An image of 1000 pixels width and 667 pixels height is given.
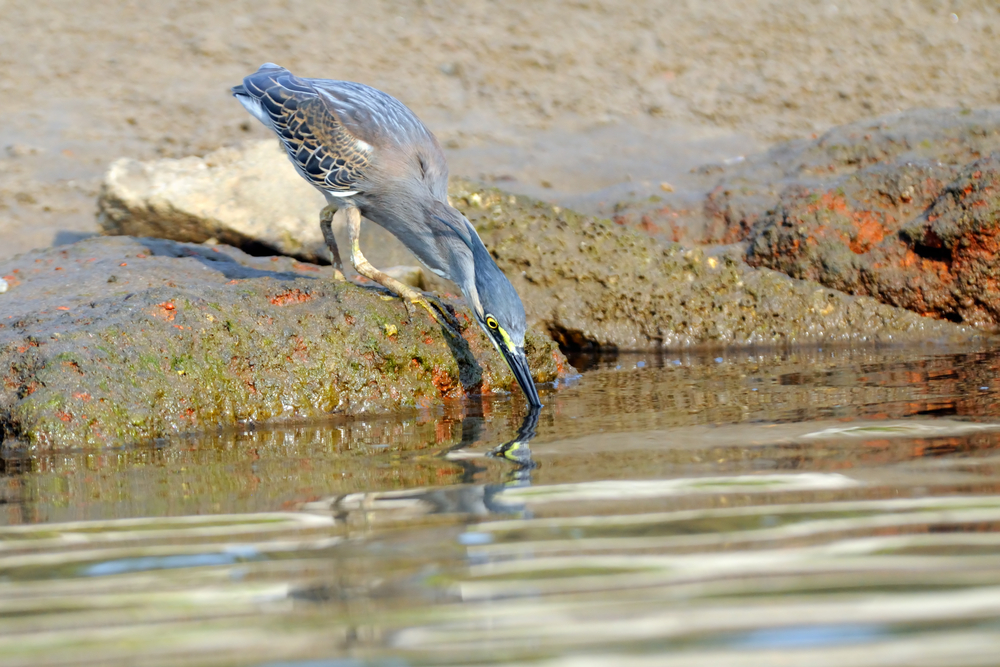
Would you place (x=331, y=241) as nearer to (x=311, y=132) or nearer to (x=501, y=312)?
(x=311, y=132)

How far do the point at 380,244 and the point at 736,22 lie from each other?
295 inches

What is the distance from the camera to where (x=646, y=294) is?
6.11m

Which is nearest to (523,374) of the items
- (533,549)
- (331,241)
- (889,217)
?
(331,241)

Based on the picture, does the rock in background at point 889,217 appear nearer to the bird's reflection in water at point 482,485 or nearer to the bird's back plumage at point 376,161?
the bird's back plumage at point 376,161

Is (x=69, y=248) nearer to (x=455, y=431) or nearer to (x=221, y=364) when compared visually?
(x=221, y=364)

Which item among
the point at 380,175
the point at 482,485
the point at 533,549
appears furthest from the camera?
the point at 380,175

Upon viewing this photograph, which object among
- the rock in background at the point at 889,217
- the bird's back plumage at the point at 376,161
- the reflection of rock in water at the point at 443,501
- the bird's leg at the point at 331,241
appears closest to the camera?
the reflection of rock in water at the point at 443,501

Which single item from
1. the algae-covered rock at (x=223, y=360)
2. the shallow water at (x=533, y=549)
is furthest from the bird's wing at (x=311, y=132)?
the shallow water at (x=533, y=549)

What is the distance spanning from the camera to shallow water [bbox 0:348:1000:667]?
4.49 feet

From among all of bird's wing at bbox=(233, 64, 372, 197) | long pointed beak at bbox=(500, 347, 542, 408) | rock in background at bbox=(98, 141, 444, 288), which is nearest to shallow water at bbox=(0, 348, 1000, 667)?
long pointed beak at bbox=(500, 347, 542, 408)

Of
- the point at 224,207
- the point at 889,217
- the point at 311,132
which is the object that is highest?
the point at 311,132

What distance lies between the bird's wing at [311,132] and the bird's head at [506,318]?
1.12 metres

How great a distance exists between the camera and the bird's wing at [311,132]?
4.79 meters

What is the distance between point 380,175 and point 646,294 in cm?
207
